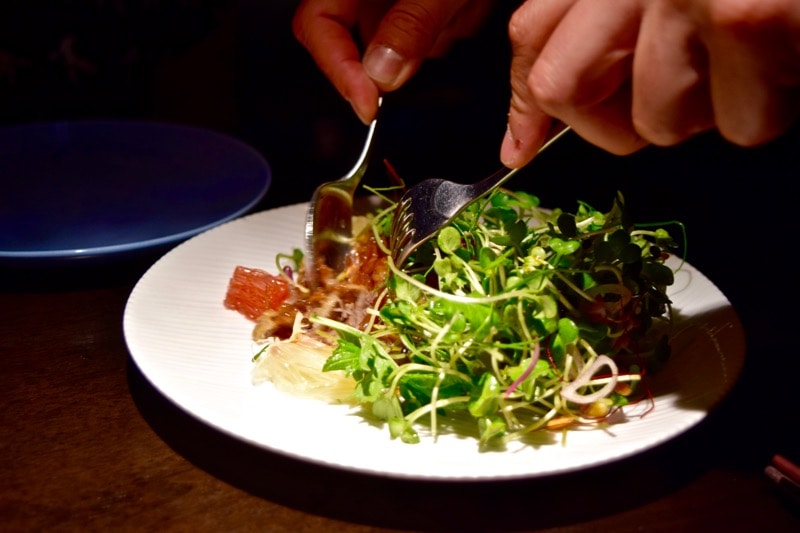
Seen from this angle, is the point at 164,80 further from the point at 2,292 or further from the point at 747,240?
the point at 747,240

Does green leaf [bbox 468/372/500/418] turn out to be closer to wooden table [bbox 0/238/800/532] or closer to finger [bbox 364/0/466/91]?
wooden table [bbox 0/238/800/532]

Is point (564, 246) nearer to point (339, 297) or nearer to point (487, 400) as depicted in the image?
point (487, 400)

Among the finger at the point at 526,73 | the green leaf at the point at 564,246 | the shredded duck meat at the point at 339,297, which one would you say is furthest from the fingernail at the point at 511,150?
the shredded duck meat at the point at 339,297

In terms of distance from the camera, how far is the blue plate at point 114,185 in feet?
7.47

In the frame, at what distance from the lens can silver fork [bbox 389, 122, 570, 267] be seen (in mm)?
1621

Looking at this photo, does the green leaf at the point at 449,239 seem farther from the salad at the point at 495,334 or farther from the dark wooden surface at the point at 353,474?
the dark wooden surface at the point at 353,474

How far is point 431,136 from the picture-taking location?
3.36 metres

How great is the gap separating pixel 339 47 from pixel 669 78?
135cm

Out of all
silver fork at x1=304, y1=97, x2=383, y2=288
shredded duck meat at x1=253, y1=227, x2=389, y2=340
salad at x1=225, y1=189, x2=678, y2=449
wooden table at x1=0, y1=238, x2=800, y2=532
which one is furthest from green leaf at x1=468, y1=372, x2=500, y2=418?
silver fork at x1=304, y1=97, x2=383, y2=288

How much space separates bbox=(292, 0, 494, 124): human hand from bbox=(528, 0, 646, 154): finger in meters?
0.87

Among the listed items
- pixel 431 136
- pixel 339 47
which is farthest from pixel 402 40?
pixel 431 136

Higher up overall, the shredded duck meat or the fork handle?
the fork handle

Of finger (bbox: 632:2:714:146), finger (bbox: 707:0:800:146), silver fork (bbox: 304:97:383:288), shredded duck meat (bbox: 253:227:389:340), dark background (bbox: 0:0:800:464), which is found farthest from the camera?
dark background (bbox: 0:0:800:464)

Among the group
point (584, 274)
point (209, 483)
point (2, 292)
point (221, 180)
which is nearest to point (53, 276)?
point (2, 292)
